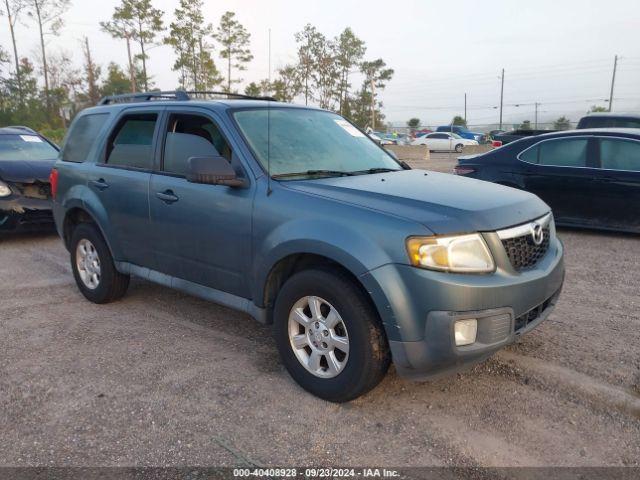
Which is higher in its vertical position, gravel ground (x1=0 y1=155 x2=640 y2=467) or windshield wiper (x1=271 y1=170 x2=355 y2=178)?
windshield wiper (x1=271 y1=170 x2=355 y2=178)

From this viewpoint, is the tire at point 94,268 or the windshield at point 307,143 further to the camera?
the tire at point 94,268

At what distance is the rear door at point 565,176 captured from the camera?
7.56m

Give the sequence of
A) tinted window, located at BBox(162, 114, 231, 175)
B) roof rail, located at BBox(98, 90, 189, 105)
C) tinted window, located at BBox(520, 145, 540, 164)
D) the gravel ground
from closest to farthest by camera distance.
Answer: the gravel ground → tinted window, located at BBox(162, 114, 231, 175) → roof rail, located at BBox(98, 90, 189, 105) → tinted window, located at BBox(520, 145, 540, 164)

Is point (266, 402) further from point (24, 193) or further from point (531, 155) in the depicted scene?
point (531, 155)

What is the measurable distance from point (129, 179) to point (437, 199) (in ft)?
8.52

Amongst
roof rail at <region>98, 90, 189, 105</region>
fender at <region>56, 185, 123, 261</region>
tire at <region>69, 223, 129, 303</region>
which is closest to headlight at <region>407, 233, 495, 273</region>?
roof rail at <region>98, 90, 189, 105</region>

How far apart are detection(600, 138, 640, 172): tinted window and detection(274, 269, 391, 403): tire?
5.97m

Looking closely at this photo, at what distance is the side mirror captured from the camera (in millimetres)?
3414

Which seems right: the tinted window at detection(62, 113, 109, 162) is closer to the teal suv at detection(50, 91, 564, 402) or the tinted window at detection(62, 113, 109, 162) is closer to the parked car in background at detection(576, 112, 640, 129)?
the teal suv at detection(50, 91, 564, 402)

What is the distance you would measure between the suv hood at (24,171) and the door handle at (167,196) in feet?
15.2

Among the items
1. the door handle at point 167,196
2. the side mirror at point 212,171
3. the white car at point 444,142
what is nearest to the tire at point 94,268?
the door handle at point 167,196

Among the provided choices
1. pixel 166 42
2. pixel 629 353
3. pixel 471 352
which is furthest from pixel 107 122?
pixel 166 42

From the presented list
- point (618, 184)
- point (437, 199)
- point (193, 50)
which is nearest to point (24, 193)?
point (437, 199)

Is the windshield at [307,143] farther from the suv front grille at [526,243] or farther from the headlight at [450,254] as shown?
the suv front grille at [526,243]
